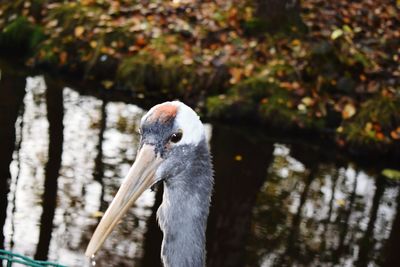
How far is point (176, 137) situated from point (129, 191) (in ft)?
1.11

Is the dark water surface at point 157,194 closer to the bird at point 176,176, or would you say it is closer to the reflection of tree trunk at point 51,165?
the reflection of tree trunk at point 51,165

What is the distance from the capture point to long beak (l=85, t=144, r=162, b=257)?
3.01 m

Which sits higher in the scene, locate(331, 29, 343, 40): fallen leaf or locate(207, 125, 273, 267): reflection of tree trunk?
locate(331, 29, 343, 40): fallen leaf

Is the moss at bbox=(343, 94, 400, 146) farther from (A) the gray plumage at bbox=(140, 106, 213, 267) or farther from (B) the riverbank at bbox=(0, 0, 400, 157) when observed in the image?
(A) the gray plumage at bbox=(140, 106, 213, 267)

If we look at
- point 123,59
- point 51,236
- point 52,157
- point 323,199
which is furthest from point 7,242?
point 123,59

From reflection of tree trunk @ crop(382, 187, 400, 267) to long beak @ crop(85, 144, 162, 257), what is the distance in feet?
15.4

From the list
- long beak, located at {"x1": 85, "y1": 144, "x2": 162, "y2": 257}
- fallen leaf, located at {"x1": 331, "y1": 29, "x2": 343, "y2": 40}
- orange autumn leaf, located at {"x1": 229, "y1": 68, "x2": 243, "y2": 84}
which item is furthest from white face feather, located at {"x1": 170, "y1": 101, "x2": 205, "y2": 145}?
fallen leaf, located at {"x1": 331, "y1": 29, "x2": 343, "y2": 40}

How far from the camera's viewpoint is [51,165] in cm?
816

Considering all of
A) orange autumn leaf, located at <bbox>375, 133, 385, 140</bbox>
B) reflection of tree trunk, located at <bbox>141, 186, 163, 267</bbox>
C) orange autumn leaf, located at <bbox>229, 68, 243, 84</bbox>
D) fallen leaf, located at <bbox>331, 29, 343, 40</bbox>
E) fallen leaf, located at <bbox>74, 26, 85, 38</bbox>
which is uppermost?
fallen leaf, located at <bbox>331, 29, 343, 40</bbox>

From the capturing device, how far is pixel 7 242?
663cm

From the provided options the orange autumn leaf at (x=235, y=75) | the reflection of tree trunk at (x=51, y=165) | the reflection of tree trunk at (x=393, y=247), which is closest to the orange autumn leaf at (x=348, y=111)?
the orange autumn leaf at (x=235, y=75)

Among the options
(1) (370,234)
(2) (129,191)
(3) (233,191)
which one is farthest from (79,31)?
(2) (129,191)

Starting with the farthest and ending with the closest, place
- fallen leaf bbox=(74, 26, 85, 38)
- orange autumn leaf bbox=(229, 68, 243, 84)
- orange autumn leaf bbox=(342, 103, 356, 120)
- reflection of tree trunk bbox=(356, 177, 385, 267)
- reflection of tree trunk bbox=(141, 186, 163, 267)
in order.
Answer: fallen leaf bbox=(74, 26, 85, 38)
orange autumn leaf bbox=(229, 68, 243, 84)
orange autumn leaf bbox=(342, 103, 356, 120)
reflection of tree trunk bbox=(356, 177, 385, 267)
reflection of tree trunk bbox=(141, 186, 163, 267)

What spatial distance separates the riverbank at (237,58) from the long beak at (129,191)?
6727 mm
